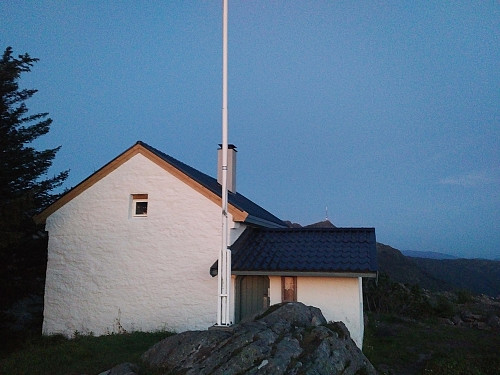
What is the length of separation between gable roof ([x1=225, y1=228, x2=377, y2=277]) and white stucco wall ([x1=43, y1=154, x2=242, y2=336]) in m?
0.76

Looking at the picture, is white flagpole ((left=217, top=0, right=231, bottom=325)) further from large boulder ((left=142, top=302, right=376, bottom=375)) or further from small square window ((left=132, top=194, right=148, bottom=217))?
small square window ((left=132, top=194, right=148, bottom=217))

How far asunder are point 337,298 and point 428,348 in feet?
10.3

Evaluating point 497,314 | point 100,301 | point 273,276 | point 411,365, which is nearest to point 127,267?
point 100,301

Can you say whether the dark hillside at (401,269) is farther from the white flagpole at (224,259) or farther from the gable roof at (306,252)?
the white flagpole at (224,259)

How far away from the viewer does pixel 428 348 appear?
1136cm

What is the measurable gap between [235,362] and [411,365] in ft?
18.4

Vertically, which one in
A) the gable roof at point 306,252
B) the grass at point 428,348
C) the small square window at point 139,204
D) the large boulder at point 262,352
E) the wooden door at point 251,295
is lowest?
the grass at point 428,348

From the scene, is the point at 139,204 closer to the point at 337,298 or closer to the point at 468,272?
the point at 337,298

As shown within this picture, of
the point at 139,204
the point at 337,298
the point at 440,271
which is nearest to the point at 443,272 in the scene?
the point at 440,271

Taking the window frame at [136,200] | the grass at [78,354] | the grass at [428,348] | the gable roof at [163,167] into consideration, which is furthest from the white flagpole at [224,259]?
the window frame at [136,200]

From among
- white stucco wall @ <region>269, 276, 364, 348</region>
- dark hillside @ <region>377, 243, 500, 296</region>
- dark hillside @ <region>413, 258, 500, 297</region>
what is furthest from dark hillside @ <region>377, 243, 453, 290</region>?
white stucco wall @ <region>269, 276, 364, 348</region>

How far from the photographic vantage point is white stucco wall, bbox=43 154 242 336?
11383mm

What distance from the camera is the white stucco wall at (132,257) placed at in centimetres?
1138

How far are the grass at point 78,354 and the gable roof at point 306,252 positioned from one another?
2.93 m
